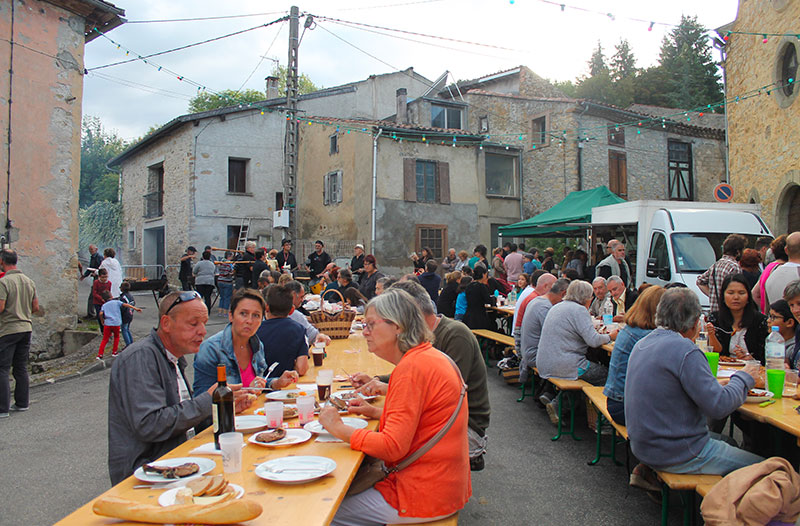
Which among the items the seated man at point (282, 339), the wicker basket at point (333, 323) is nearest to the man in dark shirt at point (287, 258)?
the wicker basket at point (333, 323)

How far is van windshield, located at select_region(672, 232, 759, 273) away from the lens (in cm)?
953

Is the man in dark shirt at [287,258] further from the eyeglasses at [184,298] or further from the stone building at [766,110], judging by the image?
the stone building at [766,110]

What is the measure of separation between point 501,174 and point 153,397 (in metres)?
21.1

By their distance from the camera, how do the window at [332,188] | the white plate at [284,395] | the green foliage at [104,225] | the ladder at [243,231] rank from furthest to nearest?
the green foliage at [104,225] < the ladder at [243,231] < the window at [332,188] < the white plate at [284,395]

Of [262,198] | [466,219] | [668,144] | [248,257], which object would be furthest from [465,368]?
[668,144]

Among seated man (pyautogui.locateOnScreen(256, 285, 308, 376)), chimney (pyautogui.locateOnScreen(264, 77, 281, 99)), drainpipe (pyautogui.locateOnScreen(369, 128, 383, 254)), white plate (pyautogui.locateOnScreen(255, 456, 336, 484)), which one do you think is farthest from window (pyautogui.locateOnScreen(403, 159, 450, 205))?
white plate (pyautogui.locateOnScreen(255, 456, 336, 484))

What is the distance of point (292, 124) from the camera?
15.4 metres

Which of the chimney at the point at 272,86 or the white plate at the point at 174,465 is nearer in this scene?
the white plate at the point at 174,465

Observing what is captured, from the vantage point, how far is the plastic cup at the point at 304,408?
306 centimetres

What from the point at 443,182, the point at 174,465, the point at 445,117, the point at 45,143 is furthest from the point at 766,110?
the point at 174,465

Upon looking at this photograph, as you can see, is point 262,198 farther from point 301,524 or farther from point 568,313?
point 301,524

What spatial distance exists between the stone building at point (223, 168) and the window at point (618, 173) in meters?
10.3

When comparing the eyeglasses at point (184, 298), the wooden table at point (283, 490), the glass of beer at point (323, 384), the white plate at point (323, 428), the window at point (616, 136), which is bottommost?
the wooden table at point (283, 490)

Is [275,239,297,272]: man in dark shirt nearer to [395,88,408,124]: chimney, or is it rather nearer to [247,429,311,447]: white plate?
[395,88,408,124]: chimney
